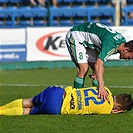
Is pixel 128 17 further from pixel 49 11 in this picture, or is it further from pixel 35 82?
pixel 35 82

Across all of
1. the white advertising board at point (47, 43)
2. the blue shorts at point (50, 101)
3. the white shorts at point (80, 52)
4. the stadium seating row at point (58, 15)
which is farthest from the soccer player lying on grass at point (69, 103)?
the stadium seating row at point (58, 15)

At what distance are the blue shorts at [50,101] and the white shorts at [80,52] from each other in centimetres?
186

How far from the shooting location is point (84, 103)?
9.28m

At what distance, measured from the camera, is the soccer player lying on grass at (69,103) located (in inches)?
364

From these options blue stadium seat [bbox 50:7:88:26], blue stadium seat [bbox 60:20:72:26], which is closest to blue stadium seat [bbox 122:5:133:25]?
blue stadium seat [bbox 50:7:88:26]

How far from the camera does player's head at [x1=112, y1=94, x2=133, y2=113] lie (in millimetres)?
9359

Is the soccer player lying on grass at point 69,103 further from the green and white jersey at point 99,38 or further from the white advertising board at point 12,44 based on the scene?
the white advertising board at point 12,44

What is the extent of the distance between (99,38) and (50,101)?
176 cm

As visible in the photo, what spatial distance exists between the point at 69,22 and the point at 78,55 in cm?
1564

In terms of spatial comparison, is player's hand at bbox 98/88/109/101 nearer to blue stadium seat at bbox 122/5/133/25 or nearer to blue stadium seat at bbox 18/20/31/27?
blue stadium seat at bbox 122/5/133/25

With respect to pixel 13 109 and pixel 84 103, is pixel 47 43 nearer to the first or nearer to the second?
pixel 13 109

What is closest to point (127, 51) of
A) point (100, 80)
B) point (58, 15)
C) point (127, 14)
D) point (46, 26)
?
point (100, 80)

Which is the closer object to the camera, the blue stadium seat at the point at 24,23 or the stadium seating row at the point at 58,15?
the stadium seating row at the point at 58,15

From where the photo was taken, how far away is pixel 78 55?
36.6 feet
